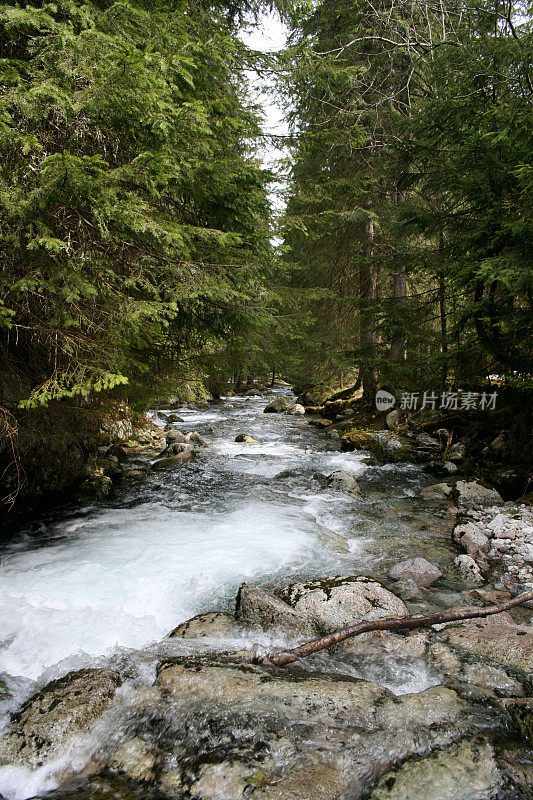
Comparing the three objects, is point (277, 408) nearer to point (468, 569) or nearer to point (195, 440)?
point (195, 440)

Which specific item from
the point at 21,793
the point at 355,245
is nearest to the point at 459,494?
the point at 21,793

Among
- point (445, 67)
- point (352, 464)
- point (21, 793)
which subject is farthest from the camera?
point (352, 464)

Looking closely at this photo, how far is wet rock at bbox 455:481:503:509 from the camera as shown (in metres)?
6.22

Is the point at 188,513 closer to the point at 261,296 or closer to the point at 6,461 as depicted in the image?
the point at 6,461

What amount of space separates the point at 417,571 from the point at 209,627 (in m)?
2.38

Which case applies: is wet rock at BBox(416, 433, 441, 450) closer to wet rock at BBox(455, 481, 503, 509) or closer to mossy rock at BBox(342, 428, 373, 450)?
mossy rock at BBox(342, 428, 373, 450)

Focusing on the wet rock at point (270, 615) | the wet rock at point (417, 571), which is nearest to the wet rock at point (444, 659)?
the wet rock at point (270, 615)

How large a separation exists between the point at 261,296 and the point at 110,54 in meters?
3.01

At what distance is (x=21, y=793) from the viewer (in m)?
2.06

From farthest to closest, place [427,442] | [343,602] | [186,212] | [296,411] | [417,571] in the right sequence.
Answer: [296,411] < [427,442] < [186,212] < [417,571] < [343,602]

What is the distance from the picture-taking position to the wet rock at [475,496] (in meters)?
6.22

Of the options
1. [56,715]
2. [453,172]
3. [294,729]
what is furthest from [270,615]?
[453,172]

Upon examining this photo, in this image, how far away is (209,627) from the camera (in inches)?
135

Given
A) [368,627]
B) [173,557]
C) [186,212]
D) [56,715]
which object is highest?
[186,212]
